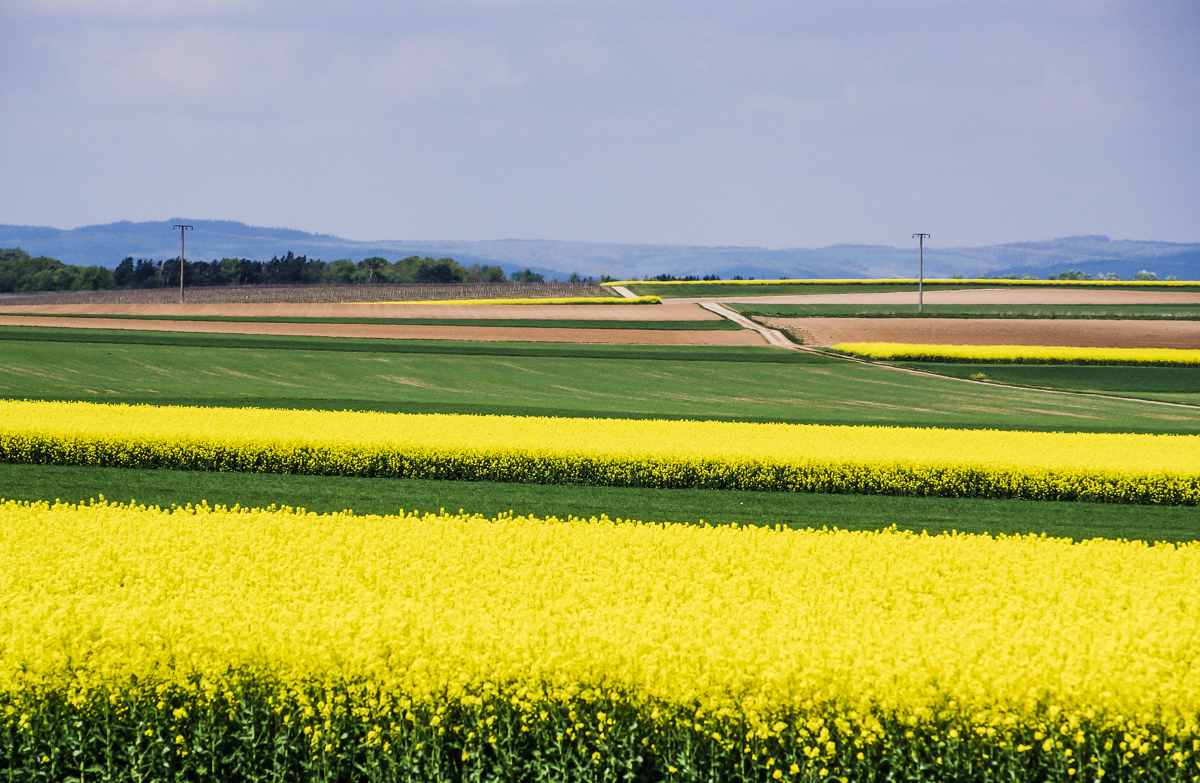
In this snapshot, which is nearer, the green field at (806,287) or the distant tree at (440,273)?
the green field at (806,287)

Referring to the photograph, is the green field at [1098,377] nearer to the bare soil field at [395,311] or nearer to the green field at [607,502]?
the bare soil field at [395,311]

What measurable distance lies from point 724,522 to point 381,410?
13685 millimetres

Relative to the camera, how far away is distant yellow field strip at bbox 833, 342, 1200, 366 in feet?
158

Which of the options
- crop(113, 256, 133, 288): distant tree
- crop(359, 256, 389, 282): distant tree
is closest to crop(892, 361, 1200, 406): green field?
crop(359, 256, 389, 282): distant tree

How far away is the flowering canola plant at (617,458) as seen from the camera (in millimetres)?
17734

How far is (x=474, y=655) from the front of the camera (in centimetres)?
650

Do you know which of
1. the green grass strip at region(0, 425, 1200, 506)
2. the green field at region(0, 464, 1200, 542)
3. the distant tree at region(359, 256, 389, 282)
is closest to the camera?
the green field at region(0, 464, 1200, 542)

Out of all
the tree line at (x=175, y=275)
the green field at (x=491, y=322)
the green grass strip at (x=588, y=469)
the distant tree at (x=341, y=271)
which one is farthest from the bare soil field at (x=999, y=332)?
the distant tree at (x=341, y=271)

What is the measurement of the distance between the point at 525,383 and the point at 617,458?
20347 millimetres

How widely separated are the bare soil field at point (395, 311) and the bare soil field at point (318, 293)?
12131 millimetres

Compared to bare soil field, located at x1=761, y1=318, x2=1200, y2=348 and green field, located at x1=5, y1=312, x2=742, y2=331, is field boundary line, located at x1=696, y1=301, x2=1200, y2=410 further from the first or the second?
green field, located at x1=5, y1=312, x2=742, y2=331

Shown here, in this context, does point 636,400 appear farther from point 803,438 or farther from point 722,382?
point 803,438

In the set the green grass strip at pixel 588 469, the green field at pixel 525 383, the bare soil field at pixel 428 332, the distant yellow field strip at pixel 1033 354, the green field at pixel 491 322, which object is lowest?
the green grass strip at pixel 588 469

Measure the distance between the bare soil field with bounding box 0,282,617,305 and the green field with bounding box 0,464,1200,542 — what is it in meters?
69.3
